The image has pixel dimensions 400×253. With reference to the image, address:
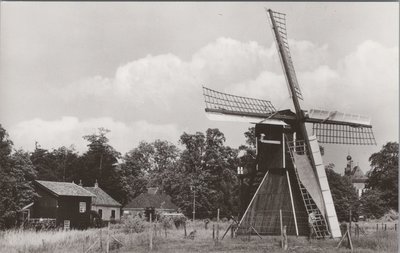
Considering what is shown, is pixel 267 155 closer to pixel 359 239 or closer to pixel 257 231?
pixel 257 231

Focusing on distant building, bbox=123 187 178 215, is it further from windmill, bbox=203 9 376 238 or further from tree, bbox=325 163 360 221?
windmill, bbox=203 9 376 238

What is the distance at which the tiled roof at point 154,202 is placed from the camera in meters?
58.4

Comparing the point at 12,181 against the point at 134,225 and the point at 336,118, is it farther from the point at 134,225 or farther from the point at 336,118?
the point at 336,118

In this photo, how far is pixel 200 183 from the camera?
5809 centimetres

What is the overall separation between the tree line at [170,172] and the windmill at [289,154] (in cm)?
1441

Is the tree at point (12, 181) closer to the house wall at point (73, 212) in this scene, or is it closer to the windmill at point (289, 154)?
the house wall at point (73, 212)

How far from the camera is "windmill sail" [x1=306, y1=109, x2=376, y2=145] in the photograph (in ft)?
74.1

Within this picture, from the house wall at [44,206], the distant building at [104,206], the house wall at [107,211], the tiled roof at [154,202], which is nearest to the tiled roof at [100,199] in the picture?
the distant building at [104,206]

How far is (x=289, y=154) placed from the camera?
22250 millimetres

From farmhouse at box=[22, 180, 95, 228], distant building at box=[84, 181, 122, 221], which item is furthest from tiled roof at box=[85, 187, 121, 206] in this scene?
farmhouse at box=[22, 180, 95, 228]

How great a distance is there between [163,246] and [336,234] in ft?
23.8

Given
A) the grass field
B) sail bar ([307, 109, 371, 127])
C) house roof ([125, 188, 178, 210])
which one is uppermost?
sail bar ([307, 109, 371, 127])

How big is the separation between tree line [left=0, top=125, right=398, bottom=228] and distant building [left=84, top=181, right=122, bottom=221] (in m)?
7.36

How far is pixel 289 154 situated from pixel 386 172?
4065cm
